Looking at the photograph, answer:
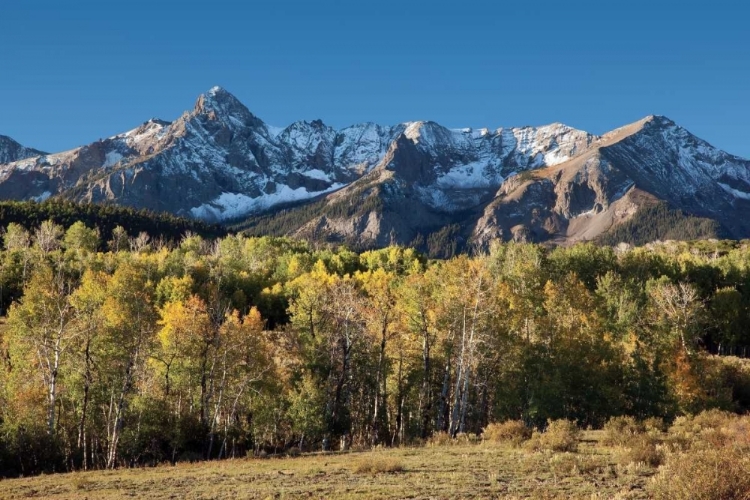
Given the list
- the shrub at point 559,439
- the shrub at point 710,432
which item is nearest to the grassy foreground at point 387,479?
the shrub at point 559,439

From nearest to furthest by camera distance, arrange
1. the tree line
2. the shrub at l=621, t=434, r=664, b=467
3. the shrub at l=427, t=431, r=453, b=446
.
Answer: the shrub at l=621, t=434, r=664, b=467, the shrub at l=427, t=431, r=453, b=446, the tree line

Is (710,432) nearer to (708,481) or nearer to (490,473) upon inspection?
(490,473)

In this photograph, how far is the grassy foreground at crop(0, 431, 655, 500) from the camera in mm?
22438

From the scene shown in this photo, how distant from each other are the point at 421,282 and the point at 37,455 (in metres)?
31.5

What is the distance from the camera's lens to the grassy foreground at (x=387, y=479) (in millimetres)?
22438

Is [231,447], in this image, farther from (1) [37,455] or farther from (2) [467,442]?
(2) [467,442]

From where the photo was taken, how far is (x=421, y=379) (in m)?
50.0

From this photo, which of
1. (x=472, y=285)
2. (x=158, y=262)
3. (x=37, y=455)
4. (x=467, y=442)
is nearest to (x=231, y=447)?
(x=37, y=455)

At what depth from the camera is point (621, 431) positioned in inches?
1405

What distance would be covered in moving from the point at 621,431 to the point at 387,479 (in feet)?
61.2

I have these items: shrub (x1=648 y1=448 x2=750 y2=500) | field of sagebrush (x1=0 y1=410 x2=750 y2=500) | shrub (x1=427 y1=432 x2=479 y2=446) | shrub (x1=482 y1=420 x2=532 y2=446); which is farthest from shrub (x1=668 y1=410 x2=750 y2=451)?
shrub (x1=427 y1=432 x2=479 y2=446)

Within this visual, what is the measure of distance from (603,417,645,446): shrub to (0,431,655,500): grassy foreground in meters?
0.97

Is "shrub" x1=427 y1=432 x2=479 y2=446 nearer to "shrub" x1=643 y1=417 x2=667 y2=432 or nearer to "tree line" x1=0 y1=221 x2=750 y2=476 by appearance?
"tree line" x1=0 y1=221 x2=750 y2=476

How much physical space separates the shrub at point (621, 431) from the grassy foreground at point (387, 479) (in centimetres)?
97
